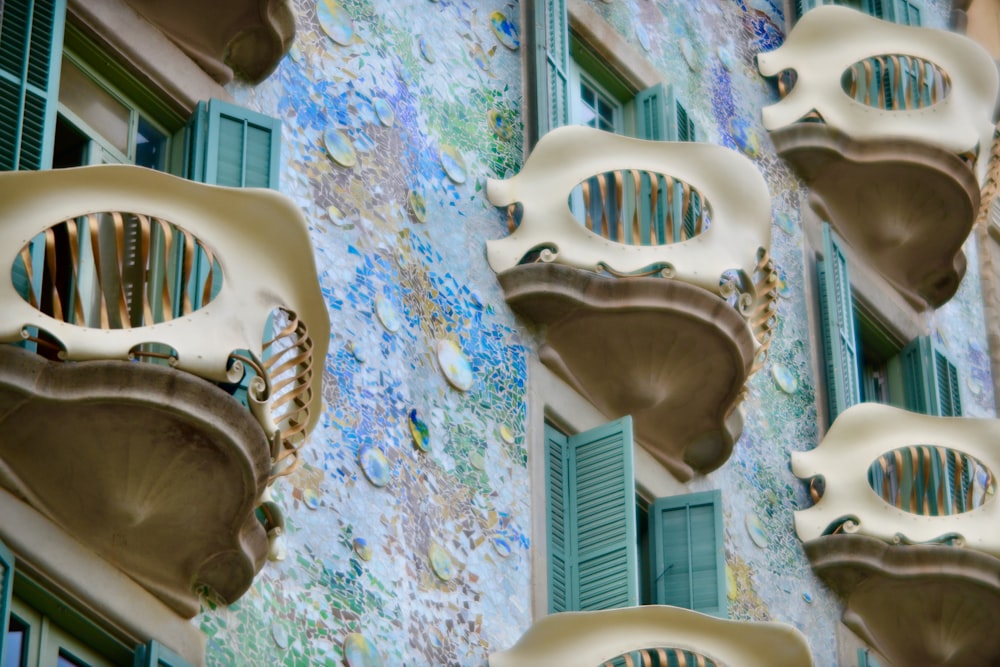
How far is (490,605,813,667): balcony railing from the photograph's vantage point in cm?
1405

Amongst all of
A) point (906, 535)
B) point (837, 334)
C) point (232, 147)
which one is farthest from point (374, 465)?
point (837, 334)

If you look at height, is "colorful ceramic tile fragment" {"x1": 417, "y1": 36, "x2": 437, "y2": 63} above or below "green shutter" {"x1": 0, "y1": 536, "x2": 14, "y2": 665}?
above

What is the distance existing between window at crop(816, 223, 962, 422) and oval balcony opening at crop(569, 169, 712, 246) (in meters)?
2.70

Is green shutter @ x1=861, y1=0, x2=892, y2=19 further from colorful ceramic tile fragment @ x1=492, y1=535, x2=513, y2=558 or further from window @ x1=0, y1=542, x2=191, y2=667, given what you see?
window @ x1=0, y1=542, x2=191, y2=667

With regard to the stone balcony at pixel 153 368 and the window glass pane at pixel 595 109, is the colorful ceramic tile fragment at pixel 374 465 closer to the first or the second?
the stone balcony at pixel 153 368

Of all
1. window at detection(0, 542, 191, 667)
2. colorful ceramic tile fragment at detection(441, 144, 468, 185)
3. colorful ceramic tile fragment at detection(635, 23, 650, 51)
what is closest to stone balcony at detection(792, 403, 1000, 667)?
colorful ceramic tile fragment at detection(635, 23, 650, 51)

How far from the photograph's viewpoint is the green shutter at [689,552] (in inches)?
622

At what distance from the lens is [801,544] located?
17.7 meters

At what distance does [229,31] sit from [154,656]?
150 inches

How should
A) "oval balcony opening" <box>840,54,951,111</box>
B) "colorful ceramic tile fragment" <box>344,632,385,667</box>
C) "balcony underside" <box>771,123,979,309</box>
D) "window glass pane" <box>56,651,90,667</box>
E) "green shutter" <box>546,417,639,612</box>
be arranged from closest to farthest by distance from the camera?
"window glass pane" <box>56,651,90,667</box>
"colorful ceramic tile fragment" <box>344,632,385,667</box>
"green shutter" <box>546,417,639,612</box>
"balcony underside" <box>771,123,979,309</box>
"oval balcony opening" <box>840,54,951,111</box>

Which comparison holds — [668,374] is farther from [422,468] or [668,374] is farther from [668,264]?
[422,468]

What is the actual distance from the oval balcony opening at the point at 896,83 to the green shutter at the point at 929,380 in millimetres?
1800

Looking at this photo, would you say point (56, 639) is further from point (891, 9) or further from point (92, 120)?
point (891, 9)

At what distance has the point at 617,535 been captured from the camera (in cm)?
1512
